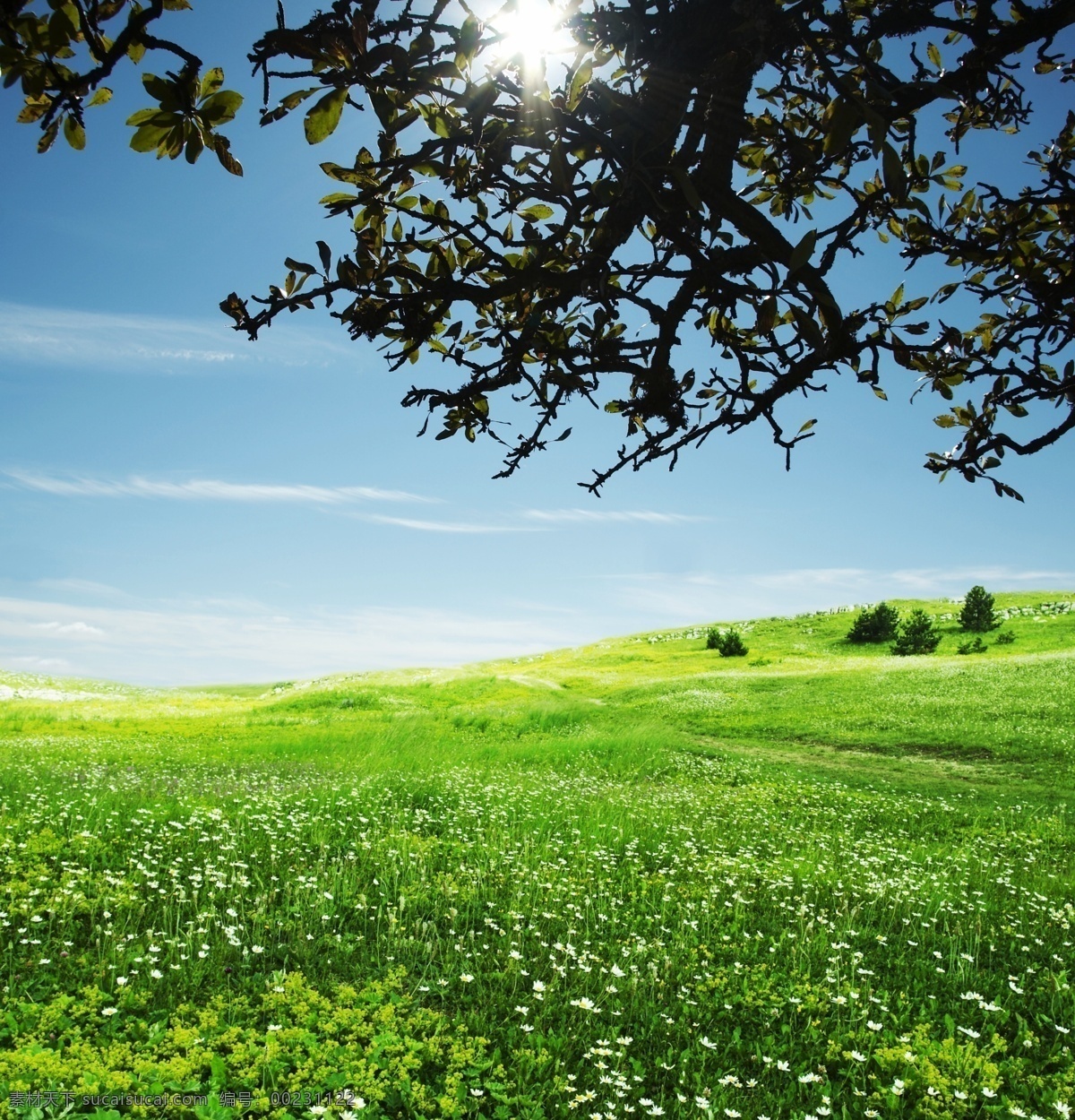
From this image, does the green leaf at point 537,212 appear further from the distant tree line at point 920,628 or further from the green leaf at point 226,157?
the distant tree line at point 920,628

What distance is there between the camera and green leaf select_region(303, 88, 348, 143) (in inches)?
98.3

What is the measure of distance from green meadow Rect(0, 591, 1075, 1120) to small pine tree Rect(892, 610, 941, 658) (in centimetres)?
4069

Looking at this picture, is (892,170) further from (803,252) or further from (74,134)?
(74,134)

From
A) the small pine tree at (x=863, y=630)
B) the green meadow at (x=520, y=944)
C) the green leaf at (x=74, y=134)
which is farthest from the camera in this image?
the small pine tree at (x=863, y=630)

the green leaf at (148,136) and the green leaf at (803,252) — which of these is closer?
the green leaf at (148,136)

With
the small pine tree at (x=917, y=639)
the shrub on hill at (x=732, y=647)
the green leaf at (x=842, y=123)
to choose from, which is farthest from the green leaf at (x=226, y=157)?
the shrub on hill at (x=732, y=647)

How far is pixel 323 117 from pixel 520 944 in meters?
5.71

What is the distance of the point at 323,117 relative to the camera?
252cm

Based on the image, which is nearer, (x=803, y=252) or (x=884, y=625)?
(x=803, y=252)

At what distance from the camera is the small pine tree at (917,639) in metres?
52.3

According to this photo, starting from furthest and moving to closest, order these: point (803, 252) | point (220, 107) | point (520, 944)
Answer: point (520, 944), point (803, 252), point (220, 107)

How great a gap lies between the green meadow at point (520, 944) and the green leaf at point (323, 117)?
4329mm

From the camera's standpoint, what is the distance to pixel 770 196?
5590 millimetres

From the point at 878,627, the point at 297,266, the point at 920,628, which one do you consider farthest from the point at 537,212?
the point at 878,627
